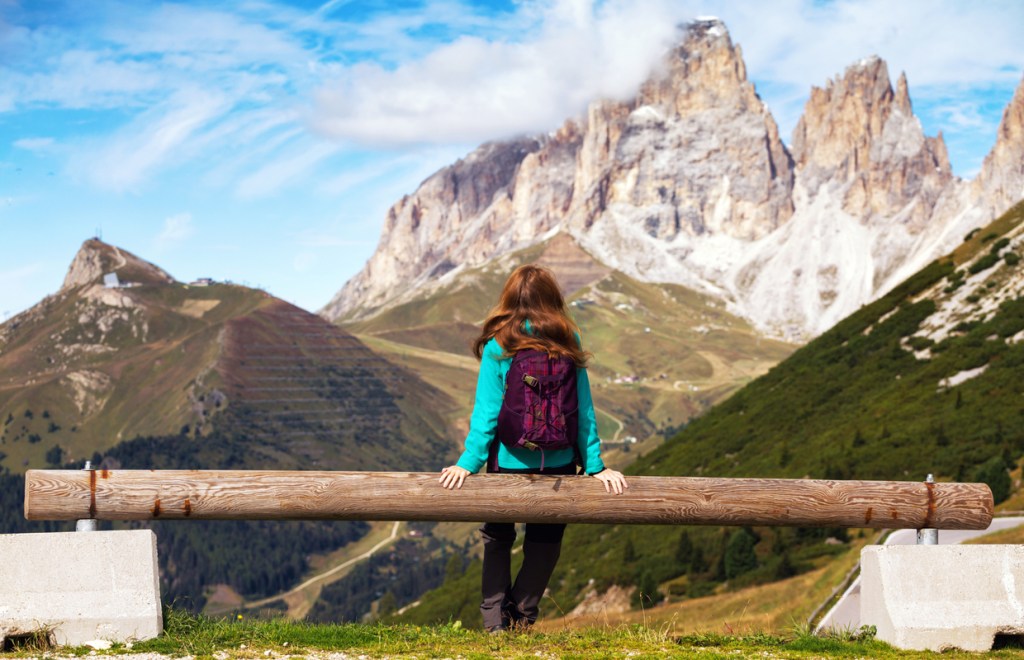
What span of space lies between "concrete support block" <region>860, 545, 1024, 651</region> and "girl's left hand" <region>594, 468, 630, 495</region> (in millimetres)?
3529

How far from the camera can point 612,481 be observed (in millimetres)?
11773

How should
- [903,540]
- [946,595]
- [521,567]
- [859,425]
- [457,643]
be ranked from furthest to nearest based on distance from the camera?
[859,425]
[903,540]
[946,595]
[521,567]
[457,643]

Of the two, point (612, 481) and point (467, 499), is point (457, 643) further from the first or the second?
point (612, 481)

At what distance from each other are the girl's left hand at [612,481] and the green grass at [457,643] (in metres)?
1.88

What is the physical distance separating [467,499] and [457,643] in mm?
1734

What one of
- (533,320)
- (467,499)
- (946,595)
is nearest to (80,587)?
(467,499)

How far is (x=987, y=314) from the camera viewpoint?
246 feet

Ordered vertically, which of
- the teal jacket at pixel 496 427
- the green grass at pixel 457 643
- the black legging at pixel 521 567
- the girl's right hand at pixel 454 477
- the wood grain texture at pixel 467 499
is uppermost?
the teal jacket at pixel 496 427

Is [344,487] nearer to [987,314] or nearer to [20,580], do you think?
[20,580]

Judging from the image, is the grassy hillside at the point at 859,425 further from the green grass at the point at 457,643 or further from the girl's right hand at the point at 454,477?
the girl's right hand at the point at 454,477

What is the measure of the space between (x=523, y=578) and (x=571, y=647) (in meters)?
1.15

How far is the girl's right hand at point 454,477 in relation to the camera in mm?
11641

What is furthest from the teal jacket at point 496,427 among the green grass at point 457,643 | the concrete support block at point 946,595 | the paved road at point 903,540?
the paved road at point 903,540

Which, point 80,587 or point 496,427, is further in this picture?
point 80,587
